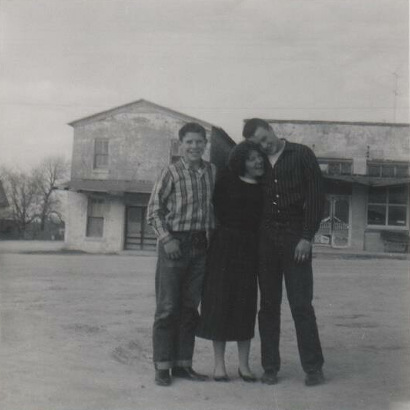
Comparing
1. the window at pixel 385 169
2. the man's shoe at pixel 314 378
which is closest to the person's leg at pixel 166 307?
the man's shoe at pixel 314 378

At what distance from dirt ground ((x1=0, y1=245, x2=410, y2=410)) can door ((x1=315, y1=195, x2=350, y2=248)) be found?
1027cm

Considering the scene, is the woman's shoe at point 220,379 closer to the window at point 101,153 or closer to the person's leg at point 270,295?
the person's leg at point 270,295

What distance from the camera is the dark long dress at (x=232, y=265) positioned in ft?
11.4

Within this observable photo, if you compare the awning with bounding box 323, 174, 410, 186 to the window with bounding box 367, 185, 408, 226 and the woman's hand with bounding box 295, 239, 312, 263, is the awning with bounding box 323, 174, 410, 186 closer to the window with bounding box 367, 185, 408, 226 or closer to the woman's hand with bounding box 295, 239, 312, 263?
→ the window with bounding box 367, 185, 408, 226

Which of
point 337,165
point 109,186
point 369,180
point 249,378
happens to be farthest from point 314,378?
point 337,165

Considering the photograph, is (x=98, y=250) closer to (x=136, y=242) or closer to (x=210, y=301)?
(x=136, y=242)

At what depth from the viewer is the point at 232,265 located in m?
3.47

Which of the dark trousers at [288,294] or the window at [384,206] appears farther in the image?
the window at [384,206]

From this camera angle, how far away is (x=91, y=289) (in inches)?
304

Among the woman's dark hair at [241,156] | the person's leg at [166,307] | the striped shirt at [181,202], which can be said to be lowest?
the person's leg at [166,307]

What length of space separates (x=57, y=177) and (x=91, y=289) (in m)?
10.4

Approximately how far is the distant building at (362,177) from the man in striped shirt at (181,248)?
14023mm

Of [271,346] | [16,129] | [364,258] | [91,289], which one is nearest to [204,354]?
[271,346]

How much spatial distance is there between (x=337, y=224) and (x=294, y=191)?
1483 centimetres
